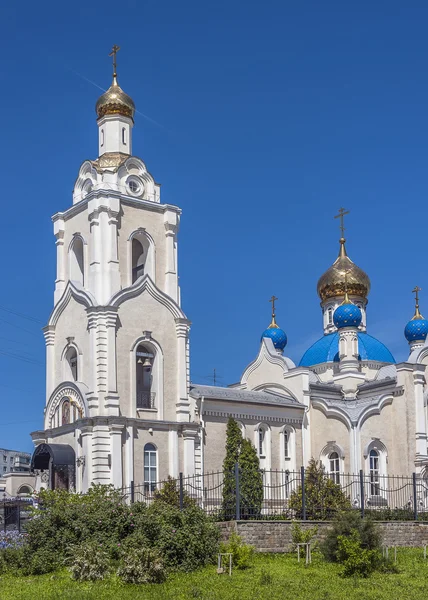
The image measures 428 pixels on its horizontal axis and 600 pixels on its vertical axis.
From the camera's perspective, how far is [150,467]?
28.3 metres

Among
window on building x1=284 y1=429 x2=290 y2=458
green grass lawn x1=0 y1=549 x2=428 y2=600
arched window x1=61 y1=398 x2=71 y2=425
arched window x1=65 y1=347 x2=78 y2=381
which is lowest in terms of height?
green grass lawn x1=0 y1=549 x2=428 y2=600

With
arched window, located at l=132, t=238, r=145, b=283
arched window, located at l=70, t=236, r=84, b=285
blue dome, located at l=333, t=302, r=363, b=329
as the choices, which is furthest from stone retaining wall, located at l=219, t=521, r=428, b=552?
blue dome, located at l=333, t=302, r=363, b=329

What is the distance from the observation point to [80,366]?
2902cm

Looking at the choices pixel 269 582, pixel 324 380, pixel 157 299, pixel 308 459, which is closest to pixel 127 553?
pixel 269 582

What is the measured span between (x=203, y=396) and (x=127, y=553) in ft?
48.4

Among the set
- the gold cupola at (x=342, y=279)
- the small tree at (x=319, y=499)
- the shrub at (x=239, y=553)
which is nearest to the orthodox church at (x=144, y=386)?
the small tree at (x=319, y=499)

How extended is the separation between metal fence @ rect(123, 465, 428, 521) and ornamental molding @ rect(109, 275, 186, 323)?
17.9 ft

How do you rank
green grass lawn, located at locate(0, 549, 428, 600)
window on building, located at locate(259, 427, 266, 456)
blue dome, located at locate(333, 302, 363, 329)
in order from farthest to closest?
blue dome, located at locate(333, 302, 363, 329)
window on building, located at locate(259, 427, 266, 456)
green grass lawn, located at locate(0, 549, 428, 600)

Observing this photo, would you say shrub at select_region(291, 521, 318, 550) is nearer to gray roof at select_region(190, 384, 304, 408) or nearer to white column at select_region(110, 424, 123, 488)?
white column at select_region(110, 424, 123, 488)

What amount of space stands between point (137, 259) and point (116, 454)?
7366mm

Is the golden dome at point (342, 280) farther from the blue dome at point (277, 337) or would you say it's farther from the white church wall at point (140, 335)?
the white church wall at point (140, 335)

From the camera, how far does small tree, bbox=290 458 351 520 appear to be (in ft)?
70.0

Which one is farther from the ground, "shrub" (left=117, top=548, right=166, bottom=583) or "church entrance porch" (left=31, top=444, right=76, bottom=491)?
"church entrance porch" (left=31, top=444, right=76, bottom=491)

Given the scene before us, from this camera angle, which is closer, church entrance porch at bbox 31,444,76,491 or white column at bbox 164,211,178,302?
church entrance porch at bbox 31,444,76,491
